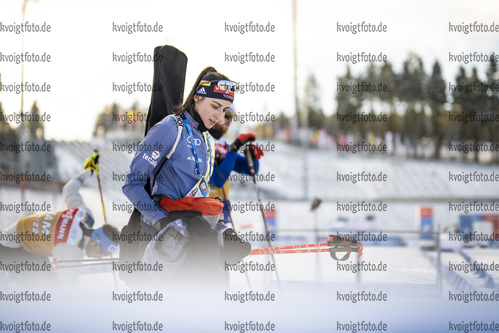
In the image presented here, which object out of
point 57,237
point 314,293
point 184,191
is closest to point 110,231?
point 57,237

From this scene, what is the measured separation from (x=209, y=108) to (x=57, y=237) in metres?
2.35

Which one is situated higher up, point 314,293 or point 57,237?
point 57,237

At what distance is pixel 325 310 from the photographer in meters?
3.09

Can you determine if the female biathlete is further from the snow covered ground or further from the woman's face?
the snow covered ground

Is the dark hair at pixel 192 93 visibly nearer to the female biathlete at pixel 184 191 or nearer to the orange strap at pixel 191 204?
the female biathlete at pixel 184 191

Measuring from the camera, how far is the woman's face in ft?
9.64

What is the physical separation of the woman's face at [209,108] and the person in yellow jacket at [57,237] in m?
1.97

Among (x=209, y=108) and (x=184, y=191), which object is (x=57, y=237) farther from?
(x=209, y=108)

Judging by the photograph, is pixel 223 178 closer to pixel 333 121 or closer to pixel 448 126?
pixel 448 126

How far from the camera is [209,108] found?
2945 millimetres

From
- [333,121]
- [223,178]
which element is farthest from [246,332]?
[333,121]

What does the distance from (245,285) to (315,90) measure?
5982 centimetres

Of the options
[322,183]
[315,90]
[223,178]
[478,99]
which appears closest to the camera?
[223,178]

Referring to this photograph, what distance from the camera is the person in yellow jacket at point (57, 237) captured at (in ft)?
14.6
